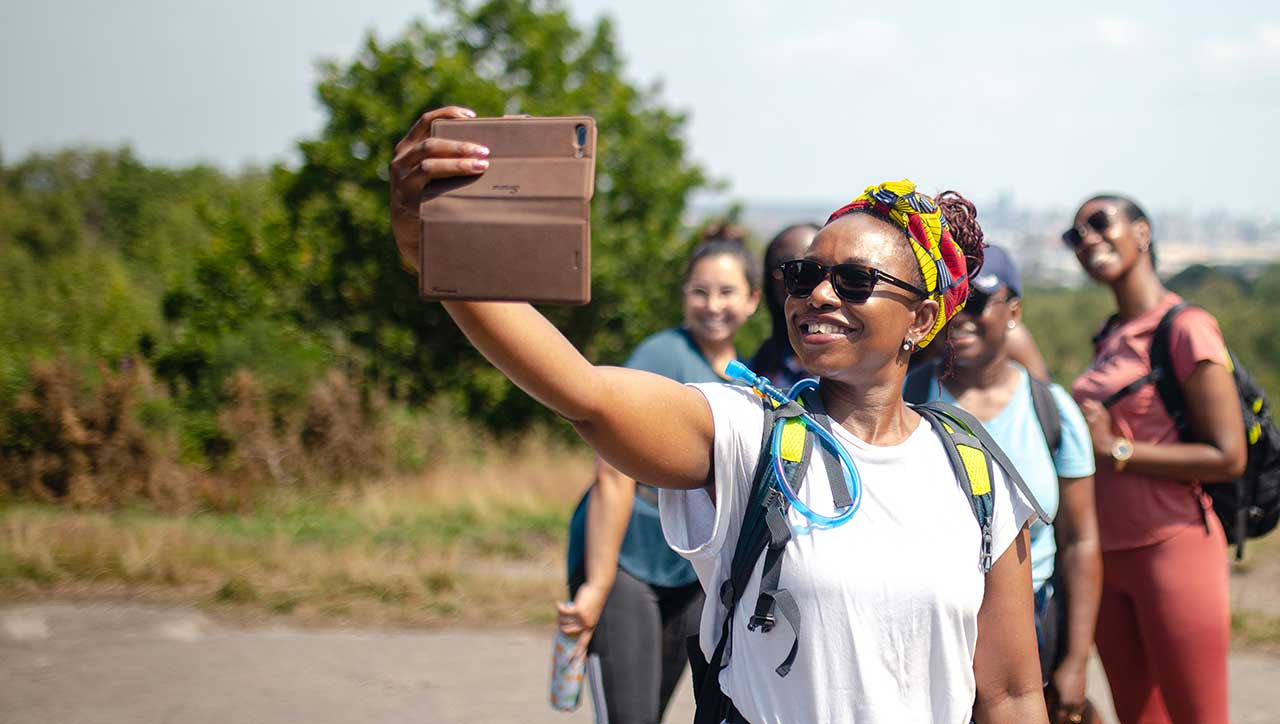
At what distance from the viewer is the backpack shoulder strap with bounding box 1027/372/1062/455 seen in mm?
3170

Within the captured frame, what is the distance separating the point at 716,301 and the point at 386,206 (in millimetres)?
11966

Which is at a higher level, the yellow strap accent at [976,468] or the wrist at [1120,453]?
the yellow strap accent at [976,468]

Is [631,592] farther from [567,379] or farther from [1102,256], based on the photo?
[1102,256]

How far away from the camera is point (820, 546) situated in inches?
76.3

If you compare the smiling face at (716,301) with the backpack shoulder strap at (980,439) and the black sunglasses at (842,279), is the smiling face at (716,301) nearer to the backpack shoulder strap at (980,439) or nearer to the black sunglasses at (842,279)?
the backpack shoulder strap at (980,439)

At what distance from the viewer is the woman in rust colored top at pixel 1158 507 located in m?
3.53

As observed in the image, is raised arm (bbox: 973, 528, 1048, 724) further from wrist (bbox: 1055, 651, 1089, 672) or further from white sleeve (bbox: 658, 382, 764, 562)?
wrist (bbox: 1055, 651, 1089, 672)

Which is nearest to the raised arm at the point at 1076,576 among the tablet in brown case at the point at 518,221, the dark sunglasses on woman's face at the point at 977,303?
the dark sunglasses on woman's face at the point at 977,303

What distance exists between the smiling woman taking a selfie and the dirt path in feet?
11.0

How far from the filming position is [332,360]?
46.6 ft

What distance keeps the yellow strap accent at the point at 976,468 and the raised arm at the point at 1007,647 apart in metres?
0.14

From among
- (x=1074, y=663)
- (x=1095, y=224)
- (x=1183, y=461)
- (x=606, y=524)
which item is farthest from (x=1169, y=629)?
(x=606, y=524)

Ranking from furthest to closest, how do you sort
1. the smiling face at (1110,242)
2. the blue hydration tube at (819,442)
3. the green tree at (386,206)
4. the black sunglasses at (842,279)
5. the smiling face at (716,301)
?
the green tree at (386,206) → the smiling face at (1110,242) → the smiling face at (716,301) → the black sunglasses at (842,279) → the blue hydration tube at (819,442)

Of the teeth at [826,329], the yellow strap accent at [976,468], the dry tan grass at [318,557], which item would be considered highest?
the teeth at [826,329]
